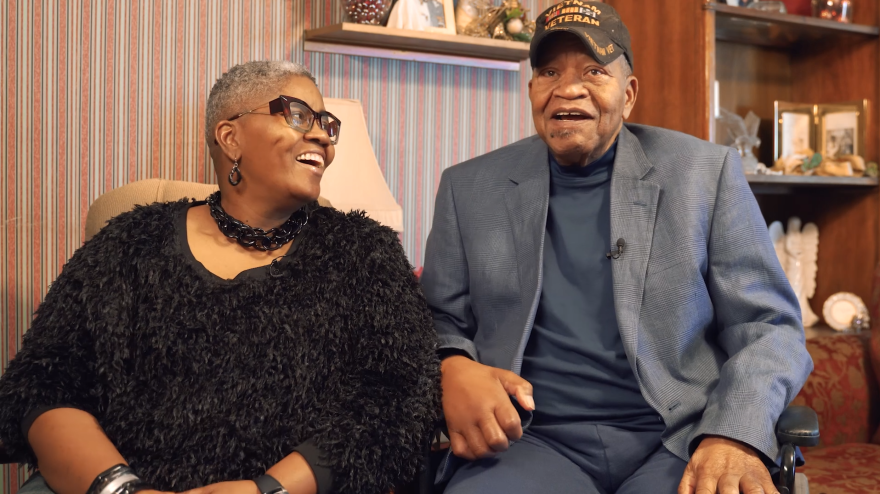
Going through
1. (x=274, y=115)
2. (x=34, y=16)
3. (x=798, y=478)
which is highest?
(x=34, y=16)

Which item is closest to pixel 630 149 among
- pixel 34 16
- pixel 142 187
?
pixel 142 187

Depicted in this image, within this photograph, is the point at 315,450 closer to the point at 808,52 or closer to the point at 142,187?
the point at 142,187

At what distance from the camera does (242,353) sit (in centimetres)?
151

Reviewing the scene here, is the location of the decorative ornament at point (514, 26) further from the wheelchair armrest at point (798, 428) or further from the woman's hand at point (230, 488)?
the woman's hand at point (230, 488)

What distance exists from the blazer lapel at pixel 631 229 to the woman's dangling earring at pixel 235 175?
800 millimetres

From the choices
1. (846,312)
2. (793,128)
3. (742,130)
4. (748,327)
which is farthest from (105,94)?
(846,312)

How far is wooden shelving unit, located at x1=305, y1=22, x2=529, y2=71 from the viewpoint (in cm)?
259

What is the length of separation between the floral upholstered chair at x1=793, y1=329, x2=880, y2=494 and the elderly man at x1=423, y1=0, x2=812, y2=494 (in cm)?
89

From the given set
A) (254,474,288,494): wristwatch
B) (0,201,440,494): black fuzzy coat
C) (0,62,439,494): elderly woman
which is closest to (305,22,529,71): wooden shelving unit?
(0,62,439,494): elderly woman

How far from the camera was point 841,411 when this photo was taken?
2.43 metres

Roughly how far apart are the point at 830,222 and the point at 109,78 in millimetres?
2814

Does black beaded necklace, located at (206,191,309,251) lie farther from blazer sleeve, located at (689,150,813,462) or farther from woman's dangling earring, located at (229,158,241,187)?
blazer sleeve, located at (689,150,813,462)

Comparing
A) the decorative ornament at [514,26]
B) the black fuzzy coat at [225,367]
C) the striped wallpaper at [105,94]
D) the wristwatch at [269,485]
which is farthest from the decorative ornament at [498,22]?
the wristwatch at [269,485]

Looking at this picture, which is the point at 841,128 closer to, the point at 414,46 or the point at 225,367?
the point at 414,46
